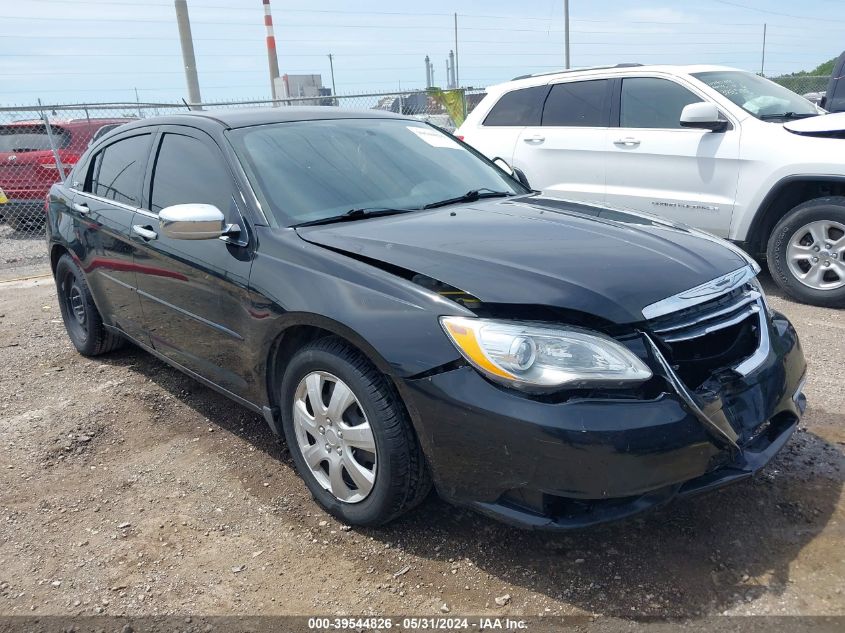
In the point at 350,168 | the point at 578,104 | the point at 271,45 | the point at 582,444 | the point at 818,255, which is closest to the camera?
the point at 582,444

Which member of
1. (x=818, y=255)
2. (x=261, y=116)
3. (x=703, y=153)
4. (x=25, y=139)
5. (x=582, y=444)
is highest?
(x=261, y=116)

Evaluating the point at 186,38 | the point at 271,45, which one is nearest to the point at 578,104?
the point at 186,38

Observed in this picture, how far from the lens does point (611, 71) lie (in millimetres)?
6531

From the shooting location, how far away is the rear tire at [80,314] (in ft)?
15.6

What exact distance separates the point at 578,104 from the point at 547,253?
14.9 feet

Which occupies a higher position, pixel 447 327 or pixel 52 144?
pixel 52 144

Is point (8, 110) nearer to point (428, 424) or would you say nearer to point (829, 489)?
point (428, 424)

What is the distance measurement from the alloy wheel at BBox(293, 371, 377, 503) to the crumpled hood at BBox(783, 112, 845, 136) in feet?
14.7

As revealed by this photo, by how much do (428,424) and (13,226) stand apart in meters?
10.3

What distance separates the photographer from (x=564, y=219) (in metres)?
3.14

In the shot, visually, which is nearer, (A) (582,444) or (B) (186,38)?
(A) (582,444)

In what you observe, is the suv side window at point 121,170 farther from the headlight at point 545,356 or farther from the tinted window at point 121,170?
the headlight at point 545,356

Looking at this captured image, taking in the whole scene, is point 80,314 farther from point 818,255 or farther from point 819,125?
point 819,125

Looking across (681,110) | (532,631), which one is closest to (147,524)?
(532,631)
